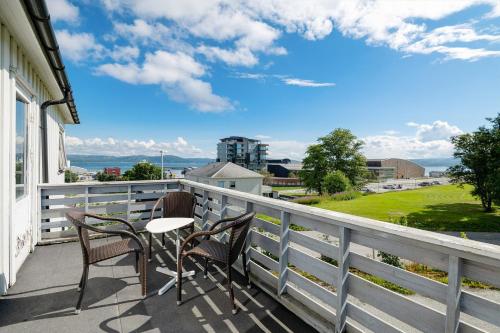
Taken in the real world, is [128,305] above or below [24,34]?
below

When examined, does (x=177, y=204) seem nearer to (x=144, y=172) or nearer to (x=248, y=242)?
(x=248, y=242)

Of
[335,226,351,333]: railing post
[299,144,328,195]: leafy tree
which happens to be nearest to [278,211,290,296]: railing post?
[335,226,351,333]: railing post

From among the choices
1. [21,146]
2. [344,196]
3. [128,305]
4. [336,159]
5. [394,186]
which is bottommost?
[394,186]

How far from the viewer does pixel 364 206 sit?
20.4 meters

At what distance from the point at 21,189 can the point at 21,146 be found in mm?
605

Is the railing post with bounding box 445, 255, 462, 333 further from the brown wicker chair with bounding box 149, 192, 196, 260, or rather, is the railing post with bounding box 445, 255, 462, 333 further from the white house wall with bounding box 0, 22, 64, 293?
the white house wall with bounding box 0, 22, 64, 293

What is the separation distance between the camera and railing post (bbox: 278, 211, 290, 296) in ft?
8.77

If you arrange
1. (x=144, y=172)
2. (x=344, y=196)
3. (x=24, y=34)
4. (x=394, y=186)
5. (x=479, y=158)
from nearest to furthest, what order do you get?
(x=24, y=34)
(x=479, y=158)
(x=344, y=196)
(x=144, y=172)
(x=394, y=186)

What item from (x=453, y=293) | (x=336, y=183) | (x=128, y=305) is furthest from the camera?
(x=336, y=183)

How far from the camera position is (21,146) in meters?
3.64

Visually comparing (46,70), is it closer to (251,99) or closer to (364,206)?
(364,206)

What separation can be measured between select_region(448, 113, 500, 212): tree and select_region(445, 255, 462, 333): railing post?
1657cm

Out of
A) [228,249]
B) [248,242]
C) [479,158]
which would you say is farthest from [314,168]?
[228,249]

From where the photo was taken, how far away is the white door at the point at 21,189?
3270 millimetres
